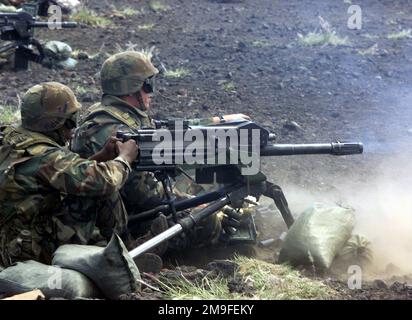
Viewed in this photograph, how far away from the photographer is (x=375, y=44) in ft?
37.2

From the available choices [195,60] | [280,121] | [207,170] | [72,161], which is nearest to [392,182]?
[280,121]

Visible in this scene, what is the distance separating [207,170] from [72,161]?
3.48 feet

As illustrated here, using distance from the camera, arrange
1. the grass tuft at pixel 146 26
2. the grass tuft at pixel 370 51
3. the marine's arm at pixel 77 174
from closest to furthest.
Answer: the marine's arm at pixel 77 174
the grass tuft at pixel 370 51
the grass tuft at pixel 146 26

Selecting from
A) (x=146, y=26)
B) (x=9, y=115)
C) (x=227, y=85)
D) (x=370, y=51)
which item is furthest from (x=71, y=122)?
(x=146, y=26)

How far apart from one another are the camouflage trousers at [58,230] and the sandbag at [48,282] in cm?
41

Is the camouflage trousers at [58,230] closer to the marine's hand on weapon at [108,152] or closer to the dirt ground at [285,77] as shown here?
the marine's hand on weapon at [108,152]

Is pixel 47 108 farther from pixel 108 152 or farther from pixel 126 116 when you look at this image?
pixel 126 116

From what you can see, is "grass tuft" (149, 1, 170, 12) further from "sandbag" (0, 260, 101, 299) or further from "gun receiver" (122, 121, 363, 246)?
"sandbag" (0, 260, 101, 299)

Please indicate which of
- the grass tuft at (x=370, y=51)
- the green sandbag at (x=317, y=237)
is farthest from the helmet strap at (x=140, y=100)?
the grass tuft at (x=370, y=51)

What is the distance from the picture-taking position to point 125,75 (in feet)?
16.2

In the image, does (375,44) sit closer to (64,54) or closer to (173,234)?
(64,54)

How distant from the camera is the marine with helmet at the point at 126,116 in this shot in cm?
475

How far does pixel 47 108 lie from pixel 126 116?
886mm

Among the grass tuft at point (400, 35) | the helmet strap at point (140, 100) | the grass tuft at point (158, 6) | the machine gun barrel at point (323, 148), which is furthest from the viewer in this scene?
the grass tuft at point (158, 6)
